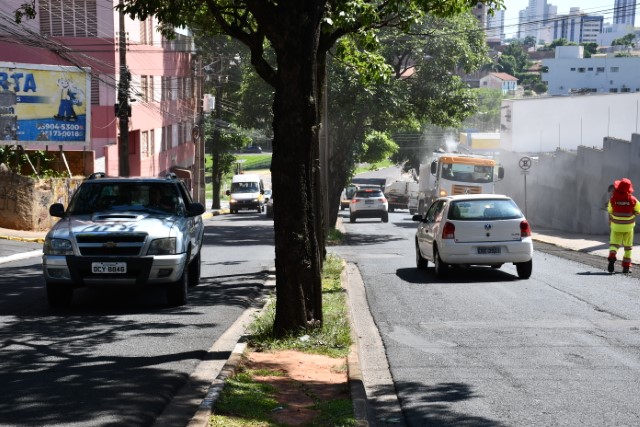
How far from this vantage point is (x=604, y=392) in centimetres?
871

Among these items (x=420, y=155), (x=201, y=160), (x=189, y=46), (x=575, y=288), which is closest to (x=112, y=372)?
(x=575, y=288)

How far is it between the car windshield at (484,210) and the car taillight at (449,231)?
20cm

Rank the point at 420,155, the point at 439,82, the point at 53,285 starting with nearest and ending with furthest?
the point at 53,285 → the point at 439,82 → the point at 420,155

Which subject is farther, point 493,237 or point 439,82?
point 439,82

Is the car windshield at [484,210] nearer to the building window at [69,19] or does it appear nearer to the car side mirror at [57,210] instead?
the car side mirror at [57,210]

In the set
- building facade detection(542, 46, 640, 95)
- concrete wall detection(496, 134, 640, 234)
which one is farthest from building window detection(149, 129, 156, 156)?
building facade detection(542, 46, 640, 95)

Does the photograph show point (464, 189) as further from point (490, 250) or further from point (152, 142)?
point (490, 250)

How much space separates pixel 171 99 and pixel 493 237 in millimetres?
43277

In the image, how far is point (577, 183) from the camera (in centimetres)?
4225

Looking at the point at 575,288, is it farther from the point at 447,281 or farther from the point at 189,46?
the point at 189,46

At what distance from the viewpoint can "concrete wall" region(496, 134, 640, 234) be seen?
35.9 m

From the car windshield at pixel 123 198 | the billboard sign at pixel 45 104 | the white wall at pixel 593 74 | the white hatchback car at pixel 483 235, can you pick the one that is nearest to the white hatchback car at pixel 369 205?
the billboard sign at pixel 45 104

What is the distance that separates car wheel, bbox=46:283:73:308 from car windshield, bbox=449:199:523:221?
7863mm

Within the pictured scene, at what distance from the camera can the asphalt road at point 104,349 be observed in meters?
7.91
